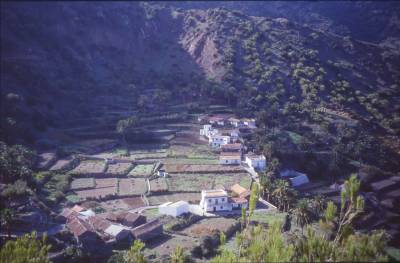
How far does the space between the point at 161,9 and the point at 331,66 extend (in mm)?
52441

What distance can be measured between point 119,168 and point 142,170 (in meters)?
3.20

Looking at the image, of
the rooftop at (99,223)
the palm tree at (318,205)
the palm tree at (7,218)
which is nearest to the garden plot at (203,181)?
the palm tree at (318,205)

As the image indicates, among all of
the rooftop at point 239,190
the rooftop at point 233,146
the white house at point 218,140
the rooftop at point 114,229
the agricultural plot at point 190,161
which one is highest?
the white house at point 218,140

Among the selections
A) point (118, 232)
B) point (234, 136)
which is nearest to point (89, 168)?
point (118, 232)

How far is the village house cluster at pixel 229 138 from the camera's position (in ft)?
190

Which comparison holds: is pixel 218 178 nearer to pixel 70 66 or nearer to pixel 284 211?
Result: pixel 284 211

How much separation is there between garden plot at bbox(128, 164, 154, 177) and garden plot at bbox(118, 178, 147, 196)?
1.14 meters

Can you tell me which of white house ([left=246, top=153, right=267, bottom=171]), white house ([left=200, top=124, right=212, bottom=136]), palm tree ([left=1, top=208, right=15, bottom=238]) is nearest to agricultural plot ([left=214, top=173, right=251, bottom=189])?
white house ([left=246, top=153, right=267, bottom=171])

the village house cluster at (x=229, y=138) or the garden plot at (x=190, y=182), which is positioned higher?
the village house cluster at (x=229, y=138)

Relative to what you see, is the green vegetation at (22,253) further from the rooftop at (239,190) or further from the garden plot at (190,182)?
the rooftop at (239,190)

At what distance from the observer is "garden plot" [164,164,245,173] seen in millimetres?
56188

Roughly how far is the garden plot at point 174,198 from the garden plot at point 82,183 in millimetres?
7888

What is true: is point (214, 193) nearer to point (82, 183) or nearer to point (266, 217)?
point (266, 217)

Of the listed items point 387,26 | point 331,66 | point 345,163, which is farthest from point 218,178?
point 387,26
